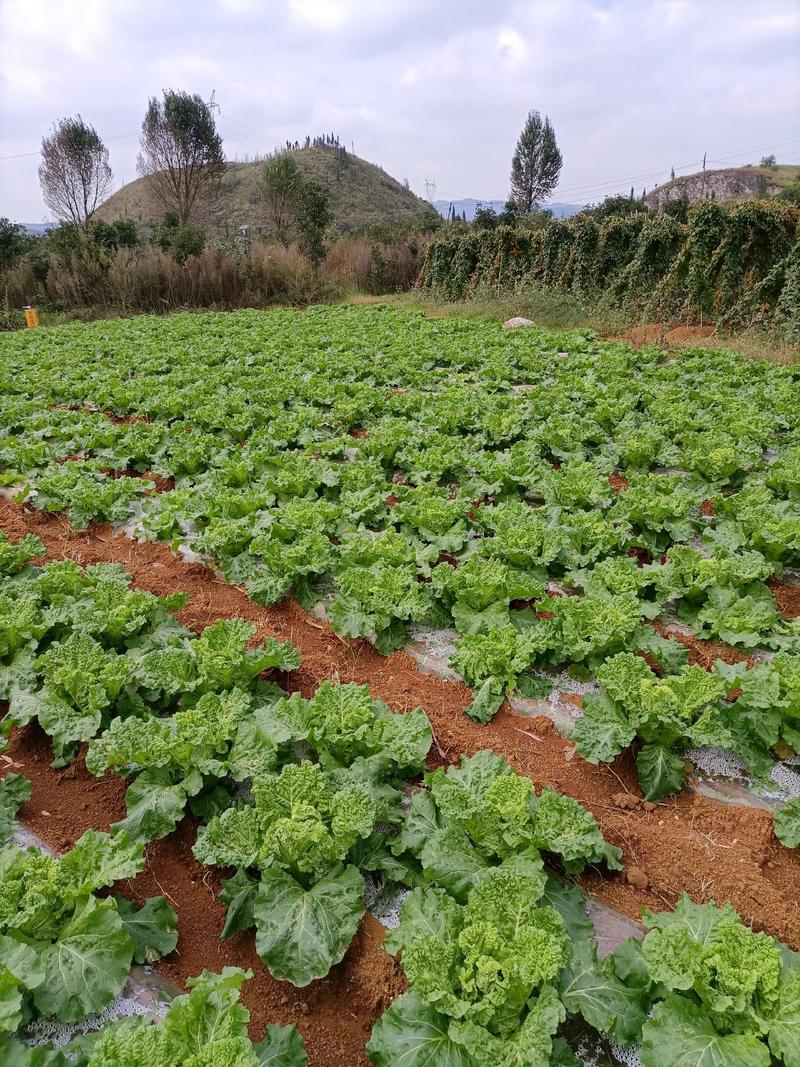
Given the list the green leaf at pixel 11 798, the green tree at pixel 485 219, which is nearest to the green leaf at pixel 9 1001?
the green leaf at pixel 11 798

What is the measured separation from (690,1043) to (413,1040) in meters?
0.88

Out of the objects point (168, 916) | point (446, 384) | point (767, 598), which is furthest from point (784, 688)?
point (446, 384)

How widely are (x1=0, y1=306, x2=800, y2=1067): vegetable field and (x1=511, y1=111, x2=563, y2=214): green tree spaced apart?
71.1 meters

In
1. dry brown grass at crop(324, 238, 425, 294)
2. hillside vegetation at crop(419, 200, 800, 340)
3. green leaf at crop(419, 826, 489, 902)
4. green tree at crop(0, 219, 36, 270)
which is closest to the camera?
green leaf at crop(419, 826, 489, 902)

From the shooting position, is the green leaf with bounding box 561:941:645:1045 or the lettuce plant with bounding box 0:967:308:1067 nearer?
the lettuce plant with bounding box 0:967:308:1067

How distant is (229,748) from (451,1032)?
162 cm

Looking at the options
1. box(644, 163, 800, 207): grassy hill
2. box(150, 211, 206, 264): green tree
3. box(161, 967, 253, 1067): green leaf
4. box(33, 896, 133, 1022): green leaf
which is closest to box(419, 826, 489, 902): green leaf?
box(161, 967, 253, 1067): green leaf

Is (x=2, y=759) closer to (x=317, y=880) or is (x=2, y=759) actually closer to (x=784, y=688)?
(x=317, y=880)

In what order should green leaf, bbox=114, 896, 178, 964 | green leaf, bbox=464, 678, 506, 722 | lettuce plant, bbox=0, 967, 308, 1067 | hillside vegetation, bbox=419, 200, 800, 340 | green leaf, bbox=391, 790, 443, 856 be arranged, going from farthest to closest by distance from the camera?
hillside vegetation, bbox=419, 200, 800, 340 → green leaf, bbox=464, 678, 506, 722 → green leaf, bbox=391, 790, 443, 856 → green leaf, bbox=114, 896, 178, 964 → lettuce plant, bbox=0, 967, 308, 1067

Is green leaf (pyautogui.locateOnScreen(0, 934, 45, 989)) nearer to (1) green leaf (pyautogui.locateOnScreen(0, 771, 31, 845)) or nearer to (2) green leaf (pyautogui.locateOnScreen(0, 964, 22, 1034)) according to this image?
(2) green leaf (pyautogui.locateOnScreen(0, 964, 22, 1034))

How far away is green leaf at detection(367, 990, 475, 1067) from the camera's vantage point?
6.47ft

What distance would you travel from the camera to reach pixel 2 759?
3410 mm

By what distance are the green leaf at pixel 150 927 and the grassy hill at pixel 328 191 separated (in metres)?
61.9

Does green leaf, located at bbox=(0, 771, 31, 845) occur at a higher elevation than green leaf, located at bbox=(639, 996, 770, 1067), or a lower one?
higher
